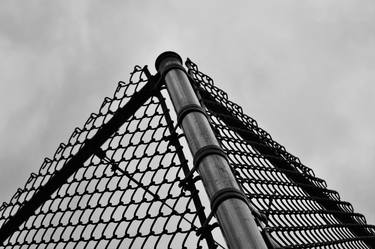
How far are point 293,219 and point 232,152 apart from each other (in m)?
0.66

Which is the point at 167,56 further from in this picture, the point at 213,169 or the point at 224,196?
the point at 224,196

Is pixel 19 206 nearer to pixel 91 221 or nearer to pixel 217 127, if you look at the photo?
pixel 91 221

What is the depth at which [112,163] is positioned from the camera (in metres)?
3.02

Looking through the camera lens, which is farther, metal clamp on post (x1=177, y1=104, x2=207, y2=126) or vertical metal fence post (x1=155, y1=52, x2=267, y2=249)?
metal clamp on post (x1=177, y1=104, x2=207, y2=126)

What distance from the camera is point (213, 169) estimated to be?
6.29 ft

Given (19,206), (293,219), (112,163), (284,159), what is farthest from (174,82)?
(19,206)

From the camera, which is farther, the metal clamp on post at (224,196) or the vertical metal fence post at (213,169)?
the metal clamp on post at (224,196)

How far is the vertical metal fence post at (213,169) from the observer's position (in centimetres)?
162


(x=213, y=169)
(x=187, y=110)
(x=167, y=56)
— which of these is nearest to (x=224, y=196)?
(x=213, y=169)

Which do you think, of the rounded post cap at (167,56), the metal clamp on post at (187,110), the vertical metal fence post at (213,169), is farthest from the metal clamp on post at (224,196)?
the rounded post cap at (167,56)

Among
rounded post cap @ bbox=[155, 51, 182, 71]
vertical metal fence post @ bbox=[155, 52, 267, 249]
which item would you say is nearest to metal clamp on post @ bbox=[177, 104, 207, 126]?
vertical metal fence post @ bbox=[155, 52, 267, 249]

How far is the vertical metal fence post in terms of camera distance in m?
1.62

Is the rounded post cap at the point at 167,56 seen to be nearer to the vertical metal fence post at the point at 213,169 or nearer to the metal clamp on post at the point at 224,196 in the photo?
the vertical metal fence post at the point at 213,169

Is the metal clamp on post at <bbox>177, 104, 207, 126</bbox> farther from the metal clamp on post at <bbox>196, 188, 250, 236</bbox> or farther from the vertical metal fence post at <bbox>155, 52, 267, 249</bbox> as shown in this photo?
the metal clamp on post at <bbox>196, 188, 250, 236</bbox>
